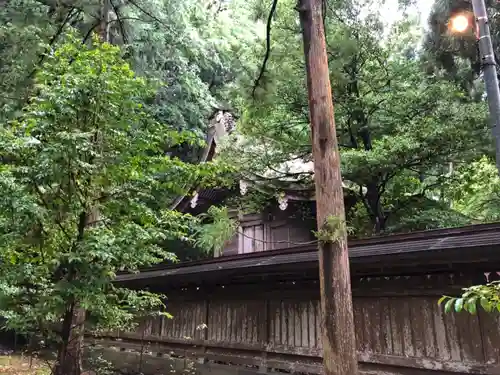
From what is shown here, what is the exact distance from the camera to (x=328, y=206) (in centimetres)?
451

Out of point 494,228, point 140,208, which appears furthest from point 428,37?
point 140,208

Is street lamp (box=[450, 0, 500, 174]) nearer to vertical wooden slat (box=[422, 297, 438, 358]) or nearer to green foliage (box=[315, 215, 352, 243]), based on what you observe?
vertical wooden slat (box=[422, 297, 438, 358])

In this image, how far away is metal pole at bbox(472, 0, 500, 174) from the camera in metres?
5.85

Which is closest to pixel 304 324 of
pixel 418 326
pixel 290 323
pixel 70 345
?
pixel 290 323

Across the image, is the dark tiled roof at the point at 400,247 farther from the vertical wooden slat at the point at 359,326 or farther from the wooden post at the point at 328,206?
the wooden post at the point at 328,206

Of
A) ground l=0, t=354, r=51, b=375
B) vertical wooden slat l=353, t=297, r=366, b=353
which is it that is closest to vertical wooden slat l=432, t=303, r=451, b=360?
vertical wooden slat l=353, t=297, r=366, b=353

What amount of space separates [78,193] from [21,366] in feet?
32.1

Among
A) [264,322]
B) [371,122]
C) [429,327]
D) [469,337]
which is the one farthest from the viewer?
[371,122]

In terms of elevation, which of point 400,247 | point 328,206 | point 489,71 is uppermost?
point 489,71

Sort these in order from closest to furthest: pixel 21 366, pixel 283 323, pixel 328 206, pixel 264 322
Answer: pixel 328 206 < pixel 283 323 < pixel 264 322 < pixel 21 366

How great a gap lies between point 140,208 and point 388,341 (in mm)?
4474

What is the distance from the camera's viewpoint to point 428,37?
12.0m

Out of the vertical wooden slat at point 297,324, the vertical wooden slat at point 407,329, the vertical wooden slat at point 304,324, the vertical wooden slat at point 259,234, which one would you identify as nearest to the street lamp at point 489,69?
the vertical wooden slat at point 407,329

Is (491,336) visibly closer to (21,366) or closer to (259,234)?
(259,234)
